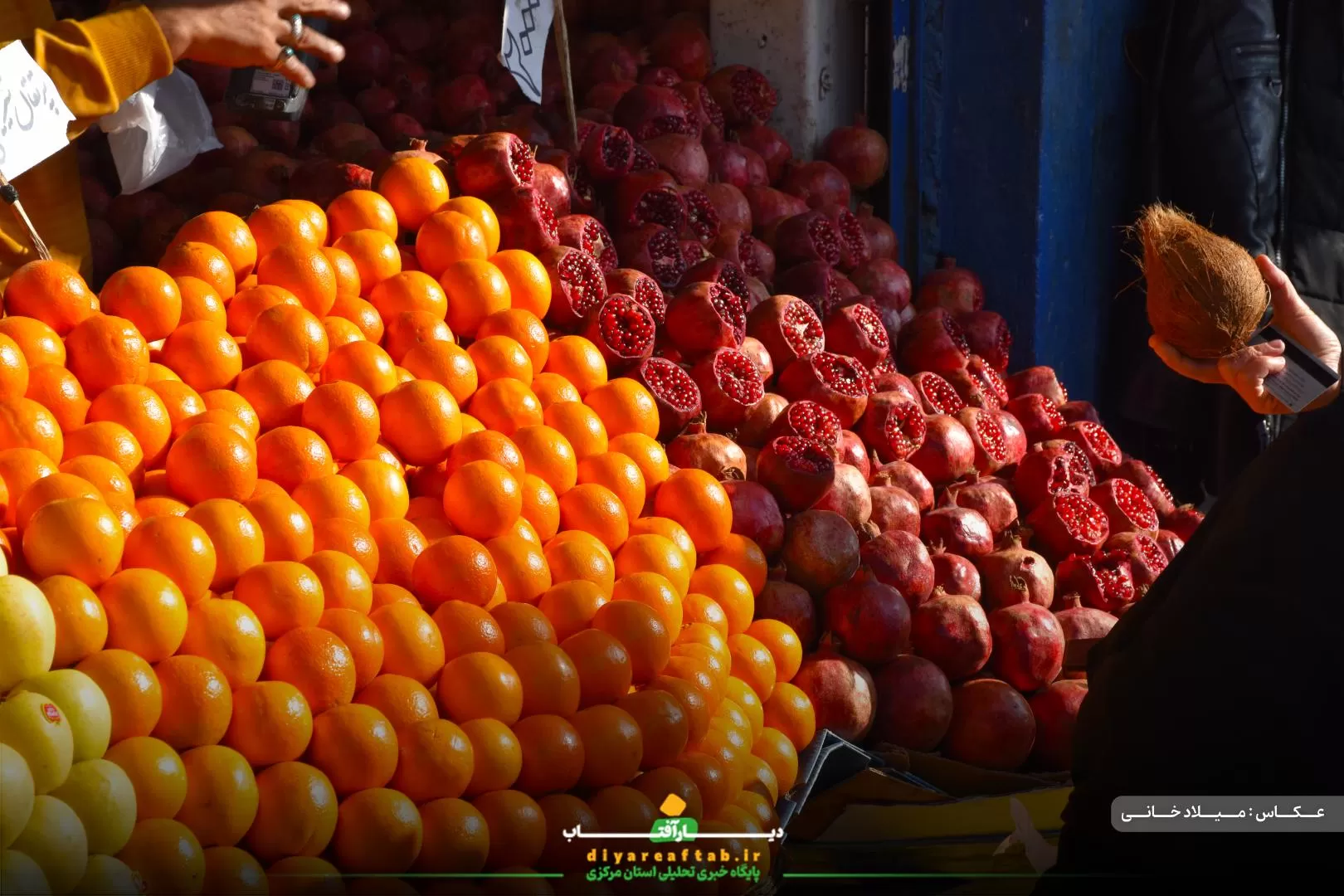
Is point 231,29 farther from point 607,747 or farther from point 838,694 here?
point 838,694

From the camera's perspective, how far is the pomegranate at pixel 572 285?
9.93ft

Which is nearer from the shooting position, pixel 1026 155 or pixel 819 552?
pixel 819 552

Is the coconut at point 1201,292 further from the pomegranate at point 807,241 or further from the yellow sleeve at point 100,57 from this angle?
the yellow sleeve at point 100,57

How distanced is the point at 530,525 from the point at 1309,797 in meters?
1.39

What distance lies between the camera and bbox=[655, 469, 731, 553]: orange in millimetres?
2664

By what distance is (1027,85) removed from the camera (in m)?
4.32

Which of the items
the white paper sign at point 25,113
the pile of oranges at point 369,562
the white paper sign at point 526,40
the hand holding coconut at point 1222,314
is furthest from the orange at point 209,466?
the hand holding coconut at point 1222,314

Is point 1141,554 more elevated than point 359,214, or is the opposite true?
point 359,214

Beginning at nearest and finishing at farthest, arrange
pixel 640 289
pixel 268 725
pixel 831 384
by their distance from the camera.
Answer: pixel 268 725 < pixel 640 289 < pixel 831 384

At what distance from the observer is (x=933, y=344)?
3.86 m

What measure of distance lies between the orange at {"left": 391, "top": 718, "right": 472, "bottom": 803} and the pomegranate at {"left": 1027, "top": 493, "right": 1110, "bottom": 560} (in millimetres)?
1936

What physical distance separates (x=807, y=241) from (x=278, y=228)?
1700mm

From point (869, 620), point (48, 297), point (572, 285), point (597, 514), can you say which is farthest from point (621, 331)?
point (48, 297)

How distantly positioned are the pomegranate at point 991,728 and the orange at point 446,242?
144 cm
